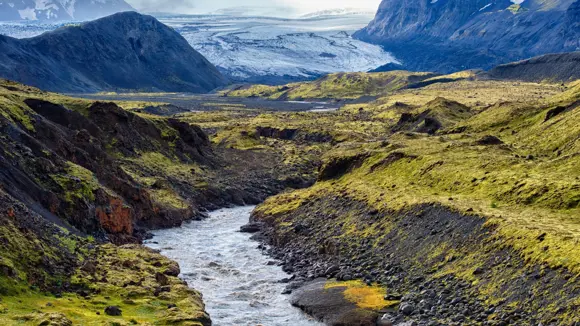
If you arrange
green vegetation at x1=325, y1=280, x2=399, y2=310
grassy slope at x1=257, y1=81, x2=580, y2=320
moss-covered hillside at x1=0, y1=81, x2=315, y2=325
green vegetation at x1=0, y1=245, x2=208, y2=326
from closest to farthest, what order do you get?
1. green vegetation at x1=0, y1=245, x2=208, y2=326
2. moss-covered hillside at x1=0, y1=81, x2=315, y2=325
3. grassy slope at x1=257, y1=81, x2=580, y2=320
4. green vegetation at x1=325, y1=280, x2=399, y2=310

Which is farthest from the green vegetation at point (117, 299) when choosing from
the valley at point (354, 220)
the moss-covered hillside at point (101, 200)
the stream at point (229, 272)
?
the stream at point (229, 272)

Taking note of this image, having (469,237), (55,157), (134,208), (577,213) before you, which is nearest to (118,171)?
(134,208)

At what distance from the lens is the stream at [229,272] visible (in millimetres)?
58950

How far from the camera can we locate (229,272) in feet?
241

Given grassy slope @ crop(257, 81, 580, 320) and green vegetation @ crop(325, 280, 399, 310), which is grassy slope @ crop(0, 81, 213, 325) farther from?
grassy slope @ crop(257, 81, 580, 320)

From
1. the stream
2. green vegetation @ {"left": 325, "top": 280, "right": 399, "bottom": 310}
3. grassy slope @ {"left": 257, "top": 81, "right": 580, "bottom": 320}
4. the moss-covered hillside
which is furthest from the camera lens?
the stream

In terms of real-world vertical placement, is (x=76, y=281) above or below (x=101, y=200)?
above

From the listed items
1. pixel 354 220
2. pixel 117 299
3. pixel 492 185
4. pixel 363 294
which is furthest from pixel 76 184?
pixel 492 185

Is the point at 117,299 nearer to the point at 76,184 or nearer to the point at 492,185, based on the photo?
the point at 76,184

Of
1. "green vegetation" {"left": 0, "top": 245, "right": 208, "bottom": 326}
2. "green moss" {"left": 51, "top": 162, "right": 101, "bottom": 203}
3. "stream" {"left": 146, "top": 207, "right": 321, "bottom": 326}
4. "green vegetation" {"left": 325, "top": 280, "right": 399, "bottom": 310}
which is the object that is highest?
"green moss" {"left": 51, "top": 162, "right": 101, "bottom": 203}

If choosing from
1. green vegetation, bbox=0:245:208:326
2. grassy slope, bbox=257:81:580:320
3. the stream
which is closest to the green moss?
the stream

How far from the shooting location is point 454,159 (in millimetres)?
91562

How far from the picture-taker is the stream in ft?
193

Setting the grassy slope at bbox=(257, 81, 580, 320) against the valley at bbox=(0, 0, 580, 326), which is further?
the grassy slope at bbox=(257, 81, 580, 320)
